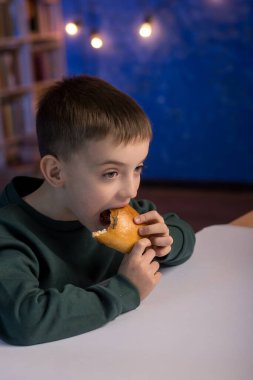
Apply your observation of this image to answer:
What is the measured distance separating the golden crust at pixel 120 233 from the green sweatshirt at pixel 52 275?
0.21 feet

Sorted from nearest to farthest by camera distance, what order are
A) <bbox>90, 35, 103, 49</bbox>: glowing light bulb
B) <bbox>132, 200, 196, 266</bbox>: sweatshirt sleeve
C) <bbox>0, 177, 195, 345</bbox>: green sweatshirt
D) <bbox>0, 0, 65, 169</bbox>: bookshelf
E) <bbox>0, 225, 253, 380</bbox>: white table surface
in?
<bbox>0, 225, 253, 380</bbox>: white table surface < <bbox>0, 177, 195, 345</bbox>: green sweatshirt < <bbox>132, 200, 196, 266</bbox>: sweatshirt sleeve < <bbox>90, 35, 103, 49</bbox>: glowing light bulb < <bbox>0, 0, 65, 169</bbox>: bookshelf

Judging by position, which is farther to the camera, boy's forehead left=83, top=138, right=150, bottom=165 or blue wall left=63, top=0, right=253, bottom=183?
blue wall left=63, top=0, right=253, bottom=183

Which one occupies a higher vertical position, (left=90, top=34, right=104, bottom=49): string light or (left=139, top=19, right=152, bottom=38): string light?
(left=139, top=19, right=152, bottom=38): string light

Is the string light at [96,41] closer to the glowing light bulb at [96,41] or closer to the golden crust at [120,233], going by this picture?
the glowing light bulb at [96,41]

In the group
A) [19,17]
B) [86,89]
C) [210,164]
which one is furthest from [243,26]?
[86,89]

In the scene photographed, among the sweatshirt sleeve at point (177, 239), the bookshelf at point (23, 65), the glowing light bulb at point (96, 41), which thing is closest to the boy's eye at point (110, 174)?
the sweatshirt sleeve at point (177, 239)

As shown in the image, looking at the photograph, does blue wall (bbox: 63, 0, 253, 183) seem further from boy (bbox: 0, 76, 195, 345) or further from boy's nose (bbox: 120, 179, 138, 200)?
boy's nose (bbox: 120, 179, 138, 200)

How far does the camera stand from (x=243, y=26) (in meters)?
4.18

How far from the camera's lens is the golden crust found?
3.42 ft

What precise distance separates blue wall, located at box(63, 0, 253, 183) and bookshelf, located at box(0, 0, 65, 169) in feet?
2.46

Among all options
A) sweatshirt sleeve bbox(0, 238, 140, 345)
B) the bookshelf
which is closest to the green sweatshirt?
sweatshirt sleeve bbox(0, 238, 140, 345)

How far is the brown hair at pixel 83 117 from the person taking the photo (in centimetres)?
105

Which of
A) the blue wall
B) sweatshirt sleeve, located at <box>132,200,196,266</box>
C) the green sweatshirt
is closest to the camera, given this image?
the green sweatshirt

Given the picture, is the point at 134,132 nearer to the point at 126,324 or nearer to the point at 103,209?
the point at 103,209
